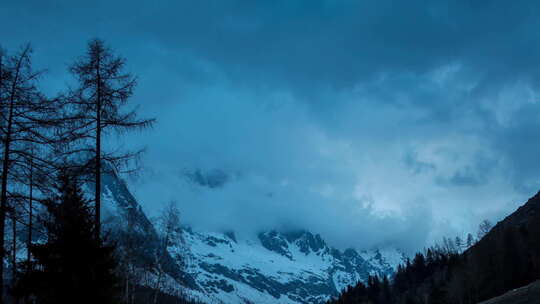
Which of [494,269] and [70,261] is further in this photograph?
[494,269]

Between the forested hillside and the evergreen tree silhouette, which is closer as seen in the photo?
the evergreen tree silhouette

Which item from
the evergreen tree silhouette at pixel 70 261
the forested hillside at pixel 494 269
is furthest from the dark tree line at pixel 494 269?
the evergreen tree silhouette at pixel 70 261

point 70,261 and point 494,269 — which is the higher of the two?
point 494,269

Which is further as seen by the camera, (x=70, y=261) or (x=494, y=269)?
(x=494, y=269)

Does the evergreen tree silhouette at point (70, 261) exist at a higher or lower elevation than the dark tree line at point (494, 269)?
lower

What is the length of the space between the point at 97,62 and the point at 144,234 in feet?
66.9

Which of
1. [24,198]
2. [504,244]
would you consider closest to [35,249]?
[24,198]

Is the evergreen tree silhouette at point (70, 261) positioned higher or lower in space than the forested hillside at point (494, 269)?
lower

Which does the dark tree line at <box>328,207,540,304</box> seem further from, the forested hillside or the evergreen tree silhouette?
the evergreen tree silhouette

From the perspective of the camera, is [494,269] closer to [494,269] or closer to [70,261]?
[494,269]

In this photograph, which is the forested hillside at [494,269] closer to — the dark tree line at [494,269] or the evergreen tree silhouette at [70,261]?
the dark tree line at [494,269]

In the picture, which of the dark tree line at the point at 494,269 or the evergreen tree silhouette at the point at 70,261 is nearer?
the evergreen tree silhouette at the point at 70,261

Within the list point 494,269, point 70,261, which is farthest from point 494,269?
point 70,261

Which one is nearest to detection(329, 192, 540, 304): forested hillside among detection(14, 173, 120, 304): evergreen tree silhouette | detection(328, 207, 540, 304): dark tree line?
detection(328, 207, 540, 304): dark tree line
